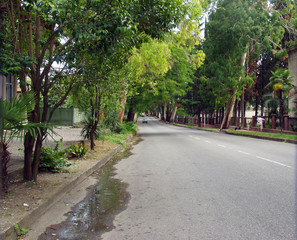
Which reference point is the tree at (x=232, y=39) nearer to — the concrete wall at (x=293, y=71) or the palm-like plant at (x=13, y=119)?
the concrete wall at (x=293, y=71)

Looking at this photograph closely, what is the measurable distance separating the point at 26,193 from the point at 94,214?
142 centimetres

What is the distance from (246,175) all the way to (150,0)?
5085mm

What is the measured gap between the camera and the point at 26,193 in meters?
5.60

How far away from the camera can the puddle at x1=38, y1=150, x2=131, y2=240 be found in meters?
4.28

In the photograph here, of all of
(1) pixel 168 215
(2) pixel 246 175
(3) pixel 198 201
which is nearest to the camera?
(1) pixel 168 215

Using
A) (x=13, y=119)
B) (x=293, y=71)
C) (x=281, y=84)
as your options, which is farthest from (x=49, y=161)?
(x=293, y=71)

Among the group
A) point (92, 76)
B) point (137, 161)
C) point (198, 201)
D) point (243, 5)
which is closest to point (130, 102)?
point (243, 5)

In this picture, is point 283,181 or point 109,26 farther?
point 283,181

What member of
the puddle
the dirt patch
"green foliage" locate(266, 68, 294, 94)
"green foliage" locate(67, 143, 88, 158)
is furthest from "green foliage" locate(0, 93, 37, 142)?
"green foliage" locate(266, 68, 294, 94)

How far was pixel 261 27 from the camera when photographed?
27.0 metres

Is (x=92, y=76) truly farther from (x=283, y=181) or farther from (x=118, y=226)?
(x=283, y=181)

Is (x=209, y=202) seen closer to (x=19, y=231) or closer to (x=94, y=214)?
(x=94, y=214)

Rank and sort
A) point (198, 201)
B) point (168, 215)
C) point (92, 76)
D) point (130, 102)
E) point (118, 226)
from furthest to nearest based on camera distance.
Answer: point (130, 102)
point (92, 76)
point (198, 201)
point (168, 215)
point (118, 226)

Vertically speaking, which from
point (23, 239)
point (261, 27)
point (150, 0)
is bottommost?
point (23, 239)
